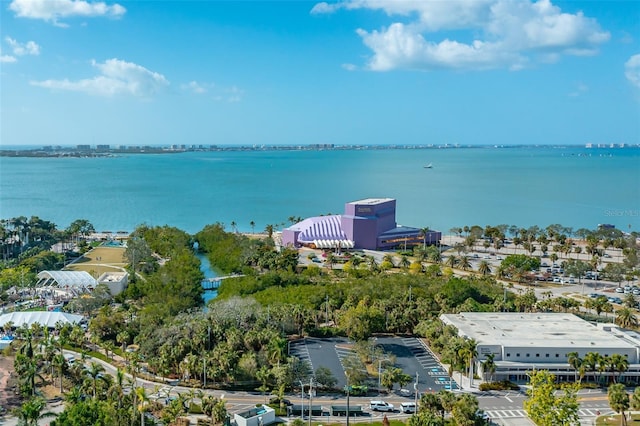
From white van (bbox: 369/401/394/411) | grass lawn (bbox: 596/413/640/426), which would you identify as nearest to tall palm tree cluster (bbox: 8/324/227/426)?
white van (bbox: 369/401/394/411)

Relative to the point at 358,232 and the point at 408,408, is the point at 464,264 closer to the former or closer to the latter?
the point at 358,232

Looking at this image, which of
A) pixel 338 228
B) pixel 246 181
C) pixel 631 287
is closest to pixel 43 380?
pixel 338 228

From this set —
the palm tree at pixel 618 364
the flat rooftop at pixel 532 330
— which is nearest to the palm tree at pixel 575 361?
the flat rooftop at pixel 532 330

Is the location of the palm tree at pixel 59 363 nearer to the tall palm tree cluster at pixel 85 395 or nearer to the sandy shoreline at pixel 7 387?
the tall palm tree cluster at pixel 85 395

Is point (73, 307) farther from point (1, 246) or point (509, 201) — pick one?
point (509, 201)

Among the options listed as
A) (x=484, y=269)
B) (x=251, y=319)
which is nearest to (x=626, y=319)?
(x=484, y=269)
